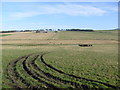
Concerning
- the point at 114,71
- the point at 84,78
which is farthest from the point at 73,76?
the point at 114,71

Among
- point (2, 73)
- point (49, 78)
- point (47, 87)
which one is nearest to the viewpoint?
point (47, 87)

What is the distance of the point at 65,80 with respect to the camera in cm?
1398

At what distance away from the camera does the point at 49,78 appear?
14523 millimetres

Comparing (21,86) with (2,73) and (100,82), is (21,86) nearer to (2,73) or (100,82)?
(2,73)

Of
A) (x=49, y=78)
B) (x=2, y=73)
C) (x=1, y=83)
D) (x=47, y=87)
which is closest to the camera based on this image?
(x=47, y=87)

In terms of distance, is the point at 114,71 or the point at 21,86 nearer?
the point at 21,86

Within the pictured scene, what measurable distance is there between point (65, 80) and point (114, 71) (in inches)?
236

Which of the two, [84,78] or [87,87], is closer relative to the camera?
[87,87]

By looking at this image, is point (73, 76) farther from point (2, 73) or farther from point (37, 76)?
point (2, 73)

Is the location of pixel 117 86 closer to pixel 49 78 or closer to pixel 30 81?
pixel 49 78

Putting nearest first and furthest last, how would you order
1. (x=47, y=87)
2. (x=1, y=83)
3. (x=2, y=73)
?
1. (x=47, y=87)
2. (x=1, y=83)
3. (x=2, y=73)

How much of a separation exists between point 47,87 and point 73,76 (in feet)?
11.5

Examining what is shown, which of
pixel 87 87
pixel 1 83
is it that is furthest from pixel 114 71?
pixel 1 83

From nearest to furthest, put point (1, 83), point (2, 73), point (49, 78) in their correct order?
point (1, 83) < point (49, 78) < point (2, 73)
